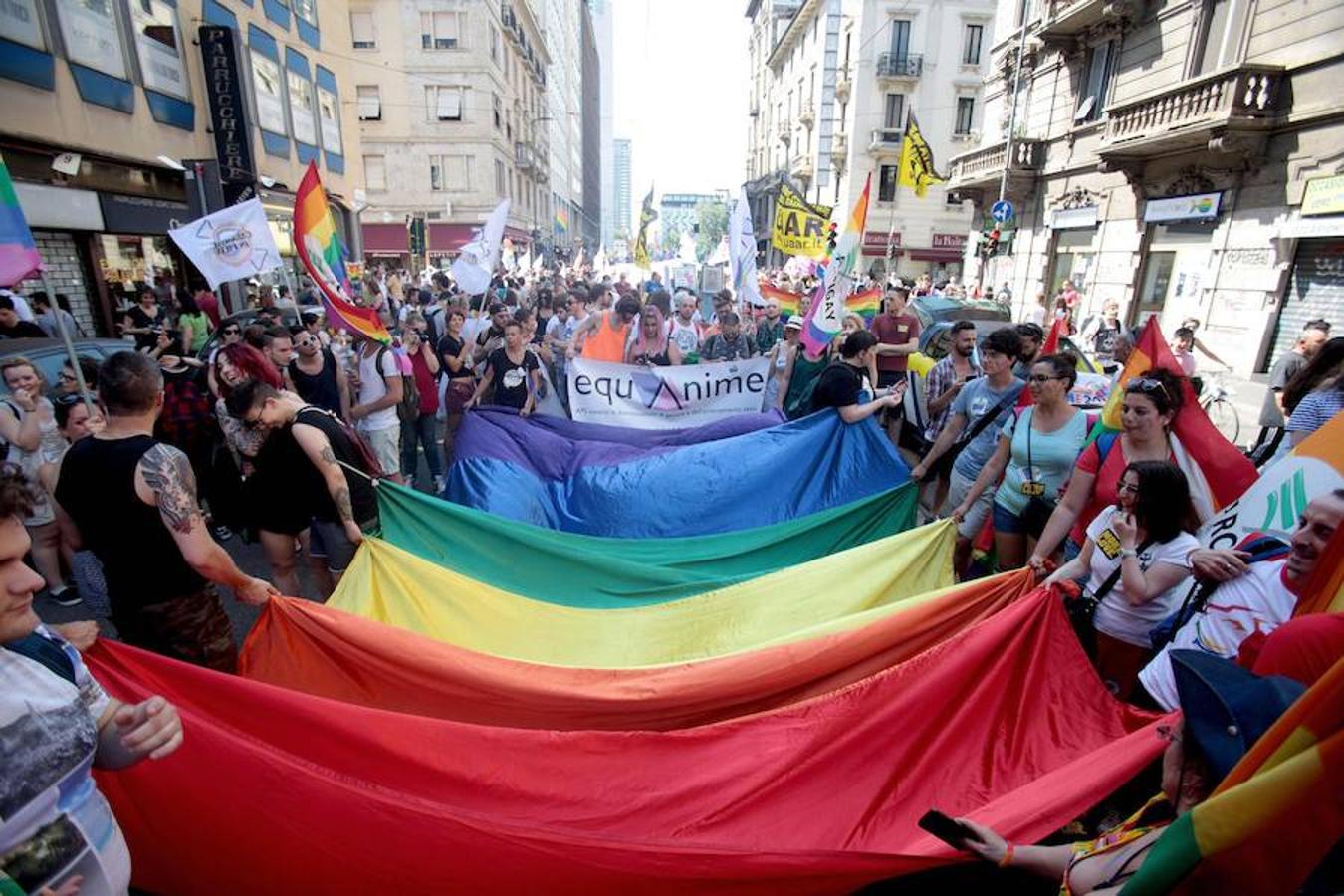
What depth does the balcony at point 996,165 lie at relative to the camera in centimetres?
2258

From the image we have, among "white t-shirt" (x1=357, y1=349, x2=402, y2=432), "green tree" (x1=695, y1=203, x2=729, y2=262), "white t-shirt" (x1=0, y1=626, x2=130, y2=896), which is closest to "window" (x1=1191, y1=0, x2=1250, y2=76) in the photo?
"white t-shirt" (x1=357, y1=349, x2=402, y2=432)

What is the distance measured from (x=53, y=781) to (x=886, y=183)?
43605 millimetres

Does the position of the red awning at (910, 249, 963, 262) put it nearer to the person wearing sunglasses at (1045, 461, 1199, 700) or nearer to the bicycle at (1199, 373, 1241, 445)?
the bicycle at (1199, 373, 1241, 445)

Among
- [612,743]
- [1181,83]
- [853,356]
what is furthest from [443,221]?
[612,743]

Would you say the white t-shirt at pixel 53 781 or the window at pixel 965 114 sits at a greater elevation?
the window at pixel 965 114

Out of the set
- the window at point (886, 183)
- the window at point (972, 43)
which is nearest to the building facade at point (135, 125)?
the window at point (886, 183)

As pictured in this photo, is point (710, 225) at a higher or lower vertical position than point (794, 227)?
higher

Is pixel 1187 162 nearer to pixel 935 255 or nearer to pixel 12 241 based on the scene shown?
pixel 12 241

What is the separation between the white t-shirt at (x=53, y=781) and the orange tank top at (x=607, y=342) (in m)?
6.55

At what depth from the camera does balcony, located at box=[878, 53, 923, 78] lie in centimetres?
3819

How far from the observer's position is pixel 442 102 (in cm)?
3569

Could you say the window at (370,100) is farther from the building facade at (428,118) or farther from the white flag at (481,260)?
the white flag at (481,260)

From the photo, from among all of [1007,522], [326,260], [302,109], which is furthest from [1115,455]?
[302,109]

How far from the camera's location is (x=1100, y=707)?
8.01ft
